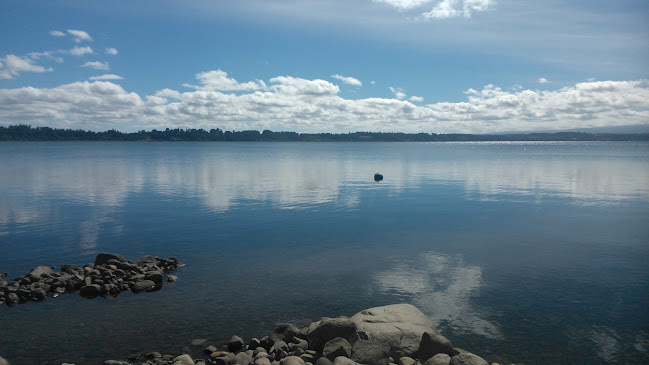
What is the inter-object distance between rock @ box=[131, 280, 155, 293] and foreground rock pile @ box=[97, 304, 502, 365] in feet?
26.1

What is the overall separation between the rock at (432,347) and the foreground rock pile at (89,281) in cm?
1548

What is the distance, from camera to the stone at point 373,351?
652 inches

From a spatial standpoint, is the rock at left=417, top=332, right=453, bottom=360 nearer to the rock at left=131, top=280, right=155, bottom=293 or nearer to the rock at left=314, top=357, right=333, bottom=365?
the rock at left=314, top=357, right=333, bottom=365

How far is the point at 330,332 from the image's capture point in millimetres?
17672

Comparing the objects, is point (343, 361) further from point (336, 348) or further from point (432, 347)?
point (432, 347)

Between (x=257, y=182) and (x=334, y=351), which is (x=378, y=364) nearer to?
(x=334, y=351)

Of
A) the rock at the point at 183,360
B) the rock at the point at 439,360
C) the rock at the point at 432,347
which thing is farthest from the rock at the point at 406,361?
the rock at the point at 183,360

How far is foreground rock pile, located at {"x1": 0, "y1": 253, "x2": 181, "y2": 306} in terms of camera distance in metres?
24.0

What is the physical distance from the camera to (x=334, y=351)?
16625 mm

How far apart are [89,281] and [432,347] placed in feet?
61.2

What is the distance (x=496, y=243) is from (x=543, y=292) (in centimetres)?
1138

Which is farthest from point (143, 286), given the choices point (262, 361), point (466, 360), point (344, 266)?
point (466, 360)

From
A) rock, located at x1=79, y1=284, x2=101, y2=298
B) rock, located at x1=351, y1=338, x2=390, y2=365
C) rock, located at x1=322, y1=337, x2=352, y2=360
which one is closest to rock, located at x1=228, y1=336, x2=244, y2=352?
rock, located at x1=322, y1=337, x2=352, y2=360

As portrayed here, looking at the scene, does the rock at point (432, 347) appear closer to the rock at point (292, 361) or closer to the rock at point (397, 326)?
the rock at point (397, 326)
